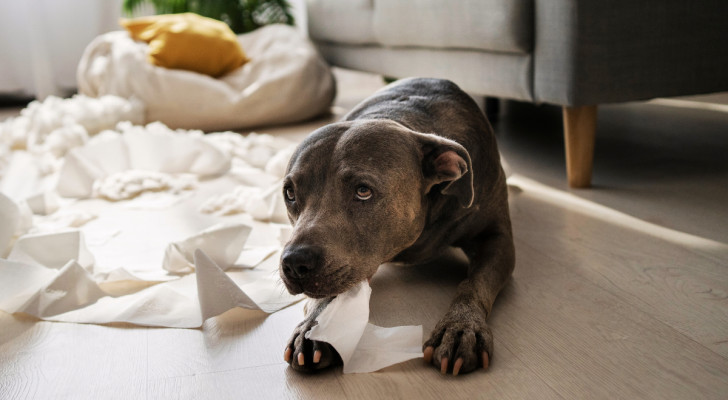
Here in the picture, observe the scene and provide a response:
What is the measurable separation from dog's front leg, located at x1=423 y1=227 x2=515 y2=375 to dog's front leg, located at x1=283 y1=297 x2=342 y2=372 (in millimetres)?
198

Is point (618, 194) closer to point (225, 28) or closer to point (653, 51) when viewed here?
point (653, 51)

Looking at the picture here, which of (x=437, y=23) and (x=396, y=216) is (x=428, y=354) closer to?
(x=396, y=216)

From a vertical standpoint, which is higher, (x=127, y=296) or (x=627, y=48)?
(x=627, y=48)

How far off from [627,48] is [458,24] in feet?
2.74

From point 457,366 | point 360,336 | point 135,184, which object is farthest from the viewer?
point 135,184

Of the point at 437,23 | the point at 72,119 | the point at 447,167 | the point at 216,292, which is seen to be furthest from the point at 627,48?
the point at 72,119

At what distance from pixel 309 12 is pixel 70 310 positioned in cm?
432

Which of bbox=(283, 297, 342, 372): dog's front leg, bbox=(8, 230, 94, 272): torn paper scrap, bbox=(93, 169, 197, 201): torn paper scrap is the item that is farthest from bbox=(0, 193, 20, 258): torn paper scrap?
bbox=(283, 297, 342, 372): dog's front leg

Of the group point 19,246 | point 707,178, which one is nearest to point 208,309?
point 19,246

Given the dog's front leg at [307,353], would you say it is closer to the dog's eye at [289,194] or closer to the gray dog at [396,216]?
the gray dog at [396,216]

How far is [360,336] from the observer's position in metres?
1.40

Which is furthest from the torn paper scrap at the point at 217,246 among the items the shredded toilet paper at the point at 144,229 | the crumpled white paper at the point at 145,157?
the crumpled white paper at the point at 145,157

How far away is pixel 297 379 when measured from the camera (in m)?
1.33

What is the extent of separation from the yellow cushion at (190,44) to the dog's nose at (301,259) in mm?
3418
